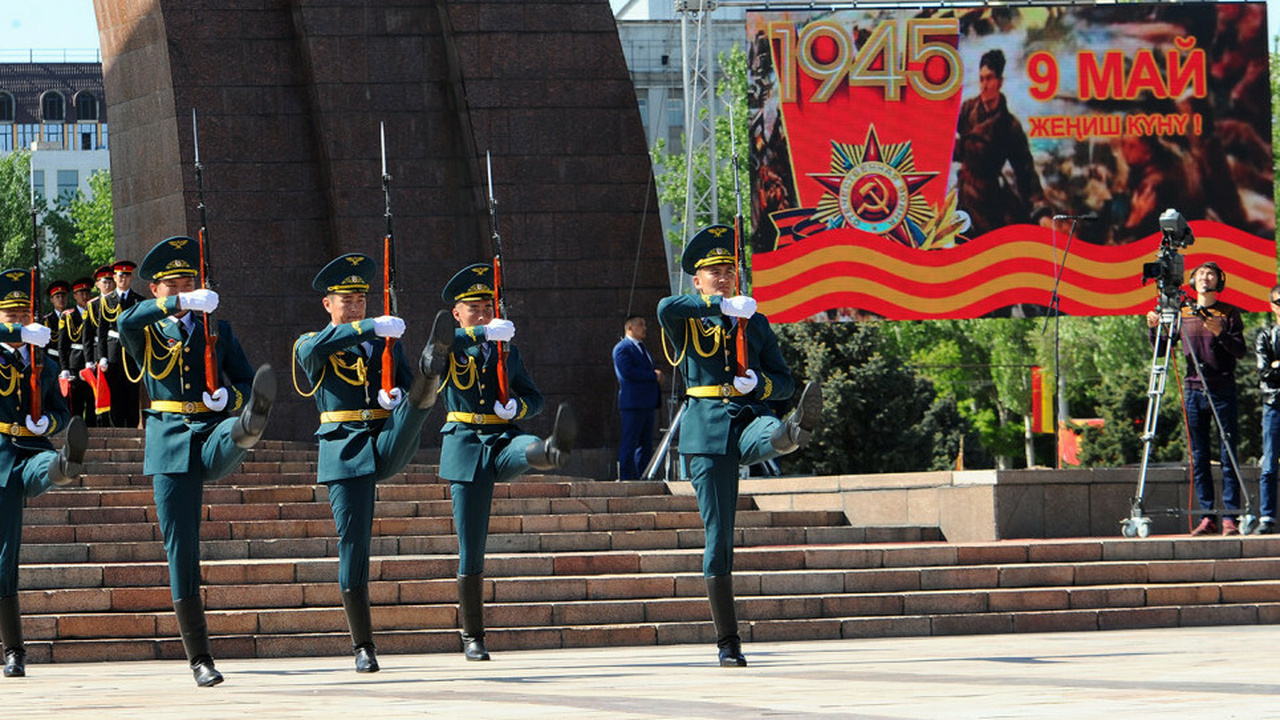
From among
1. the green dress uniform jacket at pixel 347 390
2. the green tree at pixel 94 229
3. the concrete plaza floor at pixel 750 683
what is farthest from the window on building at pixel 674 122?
the green dress uniform jacket at pixel 347 390

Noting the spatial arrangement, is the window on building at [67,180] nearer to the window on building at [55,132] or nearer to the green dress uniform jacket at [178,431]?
the window on building at [55,132]

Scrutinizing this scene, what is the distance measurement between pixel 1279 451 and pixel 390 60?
1150cm

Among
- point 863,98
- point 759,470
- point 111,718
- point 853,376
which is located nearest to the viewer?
point 111,718

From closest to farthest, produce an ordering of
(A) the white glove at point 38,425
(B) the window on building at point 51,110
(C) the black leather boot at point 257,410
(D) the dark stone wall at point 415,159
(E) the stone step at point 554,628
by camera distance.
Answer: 1. (C) the black leather boot at point 257,410
2. (A) the white glove at point 38,425
3. (E) the stone step at point 554,628
4. (D) the dark stone wall at point 415,159
5. (B) the window on building at point 51,110

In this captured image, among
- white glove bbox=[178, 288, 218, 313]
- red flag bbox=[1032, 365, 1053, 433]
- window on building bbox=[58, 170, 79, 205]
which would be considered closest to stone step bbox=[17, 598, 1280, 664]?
white glove bbox=[178, 288, 218, 313]

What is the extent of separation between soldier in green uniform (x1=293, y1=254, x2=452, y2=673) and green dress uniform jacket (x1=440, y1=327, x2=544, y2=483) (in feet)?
1.85

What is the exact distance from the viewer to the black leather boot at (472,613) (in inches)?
420

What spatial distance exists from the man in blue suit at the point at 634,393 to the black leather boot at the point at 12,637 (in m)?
8.90

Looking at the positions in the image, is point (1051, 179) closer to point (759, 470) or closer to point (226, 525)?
point (759, 470)

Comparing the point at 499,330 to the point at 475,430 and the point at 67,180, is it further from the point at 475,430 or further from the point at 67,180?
the point at 67,180

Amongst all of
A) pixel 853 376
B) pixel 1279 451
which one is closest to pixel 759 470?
pixel 1279 451

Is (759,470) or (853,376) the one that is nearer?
(759,470)

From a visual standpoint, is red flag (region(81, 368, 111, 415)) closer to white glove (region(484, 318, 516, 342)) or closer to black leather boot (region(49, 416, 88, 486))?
black leather boot (region(49, 416, 88, 486))

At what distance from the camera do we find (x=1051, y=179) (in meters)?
24.2
